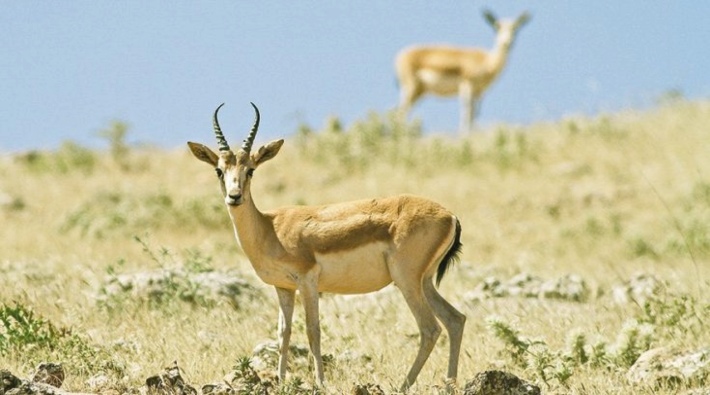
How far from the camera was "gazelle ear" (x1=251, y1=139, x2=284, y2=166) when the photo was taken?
7947 mm

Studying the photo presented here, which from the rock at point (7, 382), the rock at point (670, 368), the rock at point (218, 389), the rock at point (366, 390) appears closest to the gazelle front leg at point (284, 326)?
the rock at point (218, 389)

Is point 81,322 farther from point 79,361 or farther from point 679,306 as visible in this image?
point 679,306

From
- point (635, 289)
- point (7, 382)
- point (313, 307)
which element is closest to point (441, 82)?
point (635, 289)

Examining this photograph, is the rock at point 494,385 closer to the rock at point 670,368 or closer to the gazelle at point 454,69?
the rock at point 670,368

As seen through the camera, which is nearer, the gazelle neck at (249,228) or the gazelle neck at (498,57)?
the gazelle neck at (249,228)

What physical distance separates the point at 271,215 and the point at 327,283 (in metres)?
0.64

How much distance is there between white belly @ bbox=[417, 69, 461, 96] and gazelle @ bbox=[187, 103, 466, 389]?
2217 cm

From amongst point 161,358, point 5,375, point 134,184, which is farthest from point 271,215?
point 134,184

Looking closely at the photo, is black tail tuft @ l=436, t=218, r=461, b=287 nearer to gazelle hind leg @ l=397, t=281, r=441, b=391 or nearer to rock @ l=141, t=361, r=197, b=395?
gazelle hind leg @ l=397, t=281, r=441, b=391

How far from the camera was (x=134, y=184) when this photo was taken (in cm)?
2219

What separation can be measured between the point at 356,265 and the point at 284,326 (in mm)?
674

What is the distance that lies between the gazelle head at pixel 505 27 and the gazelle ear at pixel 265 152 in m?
22.9

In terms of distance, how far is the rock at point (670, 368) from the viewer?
26.1 ft

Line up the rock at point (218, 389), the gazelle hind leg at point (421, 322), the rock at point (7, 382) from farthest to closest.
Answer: the gazelle hind leg at point (421, 322), the rock at point (218, 389), the rock at point (7, 382)
